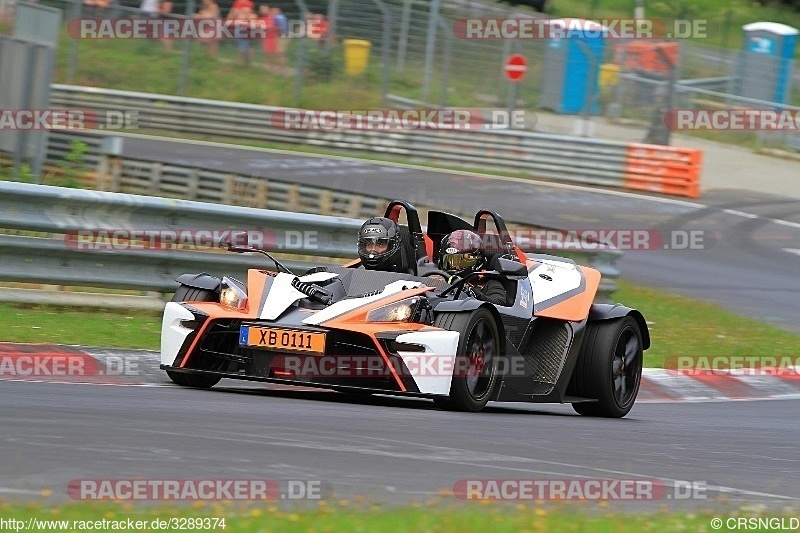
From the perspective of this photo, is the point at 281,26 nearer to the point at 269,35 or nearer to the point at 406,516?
the point at 269,35

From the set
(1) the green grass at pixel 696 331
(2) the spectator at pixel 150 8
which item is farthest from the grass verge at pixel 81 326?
(2) the spectator at pixel 150 8

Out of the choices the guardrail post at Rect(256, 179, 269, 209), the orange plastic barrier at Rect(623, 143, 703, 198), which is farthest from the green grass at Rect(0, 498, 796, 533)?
the orange plastic barrier at Rect(623, 143, 703, 198)

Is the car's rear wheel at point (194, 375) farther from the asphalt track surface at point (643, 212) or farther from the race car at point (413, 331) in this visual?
the asphalt track surface at point (643, 212)

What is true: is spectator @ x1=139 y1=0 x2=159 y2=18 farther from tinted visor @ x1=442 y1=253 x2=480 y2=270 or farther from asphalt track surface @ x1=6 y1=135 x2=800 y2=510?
tinted visor @ x1=442 y1=253 x2=480 y2=270

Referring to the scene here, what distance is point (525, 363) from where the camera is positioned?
1005cm

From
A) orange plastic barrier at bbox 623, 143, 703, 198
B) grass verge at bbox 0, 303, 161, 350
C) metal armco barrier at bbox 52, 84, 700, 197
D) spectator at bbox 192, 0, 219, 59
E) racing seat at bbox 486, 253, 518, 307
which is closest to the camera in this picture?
racing seat at bbox 486, 253, 518, 307

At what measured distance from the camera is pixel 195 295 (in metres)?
9.55

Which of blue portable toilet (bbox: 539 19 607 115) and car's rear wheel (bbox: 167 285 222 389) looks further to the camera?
blue portable toilet (bbox: 539 19 607 115)

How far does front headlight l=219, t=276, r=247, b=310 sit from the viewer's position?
9.28m

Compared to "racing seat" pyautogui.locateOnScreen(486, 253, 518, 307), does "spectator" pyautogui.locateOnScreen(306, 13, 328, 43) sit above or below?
above

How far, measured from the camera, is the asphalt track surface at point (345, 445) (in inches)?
227

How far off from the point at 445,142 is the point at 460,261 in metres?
19.0

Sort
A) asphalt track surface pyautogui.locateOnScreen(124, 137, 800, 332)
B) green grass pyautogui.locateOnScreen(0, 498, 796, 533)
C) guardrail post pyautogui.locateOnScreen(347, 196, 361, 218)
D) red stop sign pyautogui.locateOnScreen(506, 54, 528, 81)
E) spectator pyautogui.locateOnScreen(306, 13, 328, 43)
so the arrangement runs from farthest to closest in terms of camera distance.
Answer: spectator pyautogui.locateOnScreen(306, 13, 328, 43)
red stop sign pyautogui.locateOnScreen(506, 54, 528, 81)
guardrail post pyautogui.locateOnScreen(347, 196, 361, 218)
asphalt track surface pyautogui.locateOnScreen(124, 137, 800, 332)
green grass pyautogui.locateOnScreen(0, 498, 796, 533)

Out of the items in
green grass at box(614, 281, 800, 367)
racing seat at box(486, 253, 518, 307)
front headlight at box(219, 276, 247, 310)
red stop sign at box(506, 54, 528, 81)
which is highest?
red stop sign at box(506, 54, 528, 81)
